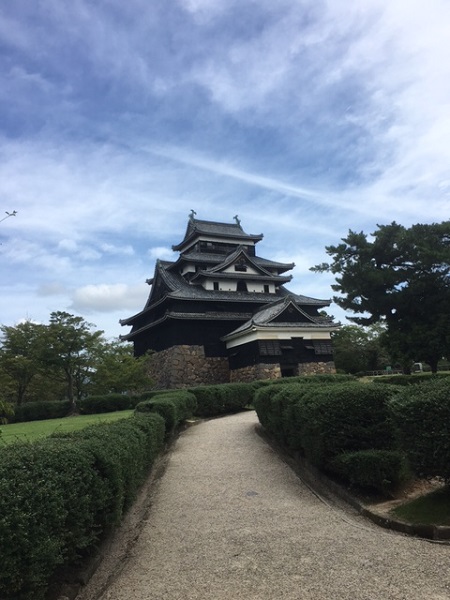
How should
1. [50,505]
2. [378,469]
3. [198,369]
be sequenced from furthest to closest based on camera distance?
[198,369] → [378,469] → [50,505]

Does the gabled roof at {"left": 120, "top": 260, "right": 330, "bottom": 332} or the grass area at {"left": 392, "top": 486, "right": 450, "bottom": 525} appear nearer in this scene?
the grass area at {"left": 392, "top": 486, "right": 450, "bottom": 525}

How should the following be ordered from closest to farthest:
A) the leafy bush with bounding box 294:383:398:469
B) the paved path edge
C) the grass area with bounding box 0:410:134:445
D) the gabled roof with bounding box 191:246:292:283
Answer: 1. the paved path edge
2. the leafy bush with bounding box 294:383:398:469
3. the grass area with bounding box 0:410:134:445
4. the gabled roof with bounding box 191:246:292:283

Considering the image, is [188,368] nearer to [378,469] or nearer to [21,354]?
[21,354]

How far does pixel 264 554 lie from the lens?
4887mm

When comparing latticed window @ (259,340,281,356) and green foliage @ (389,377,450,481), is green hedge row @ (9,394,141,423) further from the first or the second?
green foliage @ (389,377,450,481)

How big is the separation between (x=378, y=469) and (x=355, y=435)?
85cm

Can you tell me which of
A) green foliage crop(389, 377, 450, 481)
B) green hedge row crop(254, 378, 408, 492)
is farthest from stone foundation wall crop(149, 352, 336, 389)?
green foliage crop(389, 377, 450, 481)

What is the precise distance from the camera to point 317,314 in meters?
36.7

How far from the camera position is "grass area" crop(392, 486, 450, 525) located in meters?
5.22

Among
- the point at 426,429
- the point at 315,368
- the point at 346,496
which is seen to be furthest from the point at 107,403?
the point at 426,429

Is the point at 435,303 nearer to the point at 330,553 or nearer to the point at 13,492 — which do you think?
the point at 330,553

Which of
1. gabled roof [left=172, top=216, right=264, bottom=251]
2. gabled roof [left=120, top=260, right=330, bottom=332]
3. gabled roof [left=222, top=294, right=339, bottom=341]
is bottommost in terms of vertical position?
gabled roof [left=222, top=294, right=339, bottom=341]

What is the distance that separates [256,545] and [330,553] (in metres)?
0.91

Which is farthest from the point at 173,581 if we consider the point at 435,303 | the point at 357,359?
the point at 357,359
